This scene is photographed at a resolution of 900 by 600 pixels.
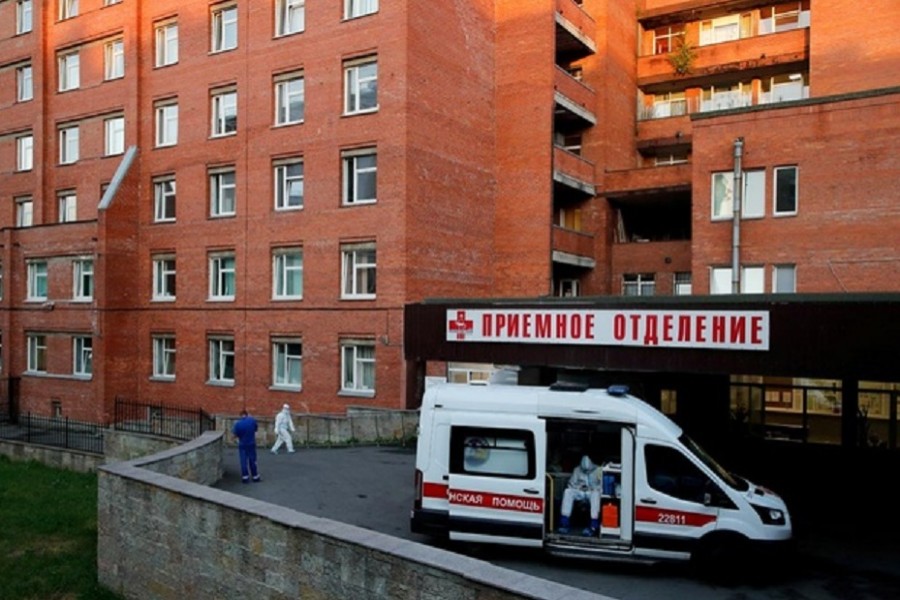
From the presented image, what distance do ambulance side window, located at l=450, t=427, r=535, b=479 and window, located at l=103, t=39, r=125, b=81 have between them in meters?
29.1

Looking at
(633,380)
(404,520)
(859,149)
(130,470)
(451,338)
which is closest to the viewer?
(130,470)

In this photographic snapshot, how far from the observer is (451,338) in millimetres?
15672

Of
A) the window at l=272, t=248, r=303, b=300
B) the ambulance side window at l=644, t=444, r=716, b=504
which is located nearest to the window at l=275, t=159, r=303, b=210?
the window at l=272, t=248, r=303, b=300

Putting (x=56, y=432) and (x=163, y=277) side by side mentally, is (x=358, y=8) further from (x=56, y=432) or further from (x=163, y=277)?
(x=56, y=432)

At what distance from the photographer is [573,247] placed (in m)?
32.6

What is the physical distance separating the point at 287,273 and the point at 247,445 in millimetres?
12756

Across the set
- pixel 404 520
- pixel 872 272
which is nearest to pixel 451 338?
pixel 404 520

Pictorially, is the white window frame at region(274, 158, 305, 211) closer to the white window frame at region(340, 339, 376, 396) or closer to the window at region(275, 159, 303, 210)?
the window at region(275, 159, 303, 210)

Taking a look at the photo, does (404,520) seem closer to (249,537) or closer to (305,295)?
(249,537)

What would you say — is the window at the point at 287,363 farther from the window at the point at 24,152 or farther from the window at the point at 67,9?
the window at the point at 67,9

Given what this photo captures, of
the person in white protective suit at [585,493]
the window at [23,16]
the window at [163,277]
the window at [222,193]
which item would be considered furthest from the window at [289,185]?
the person in white protective suit at [585,493]

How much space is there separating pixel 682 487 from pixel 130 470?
8.53 metres

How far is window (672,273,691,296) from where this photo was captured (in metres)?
32.2

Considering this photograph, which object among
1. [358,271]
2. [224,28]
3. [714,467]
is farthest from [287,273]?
[714,467]
